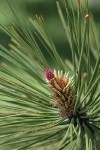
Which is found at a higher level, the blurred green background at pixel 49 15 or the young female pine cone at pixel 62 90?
the blurred green background at pixel 49 15

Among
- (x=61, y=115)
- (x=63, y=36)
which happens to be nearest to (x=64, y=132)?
(x=61, y=115)

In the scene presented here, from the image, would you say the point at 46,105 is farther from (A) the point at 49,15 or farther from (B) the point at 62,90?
(A) the point at 49,15

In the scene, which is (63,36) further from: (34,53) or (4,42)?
(34,53)

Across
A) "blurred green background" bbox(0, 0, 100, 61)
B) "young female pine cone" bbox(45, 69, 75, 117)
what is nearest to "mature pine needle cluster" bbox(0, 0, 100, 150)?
"young female pine cone" bbox(45, 69, 75, 117)

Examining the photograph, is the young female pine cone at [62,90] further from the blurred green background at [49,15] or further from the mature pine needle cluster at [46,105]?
the blurred green background at [49,15]

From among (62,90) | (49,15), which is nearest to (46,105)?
(62,90)

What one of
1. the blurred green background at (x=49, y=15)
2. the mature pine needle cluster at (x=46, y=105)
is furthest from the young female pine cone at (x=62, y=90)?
the blurred green background at (x=49, y=15)

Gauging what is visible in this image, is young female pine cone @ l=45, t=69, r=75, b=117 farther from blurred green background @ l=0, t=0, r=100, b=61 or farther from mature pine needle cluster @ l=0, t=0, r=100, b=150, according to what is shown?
blurred green background @ l=0, t=0, r=100, b=61

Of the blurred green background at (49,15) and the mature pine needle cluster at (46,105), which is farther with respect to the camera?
the blurred green background at (49,15)
